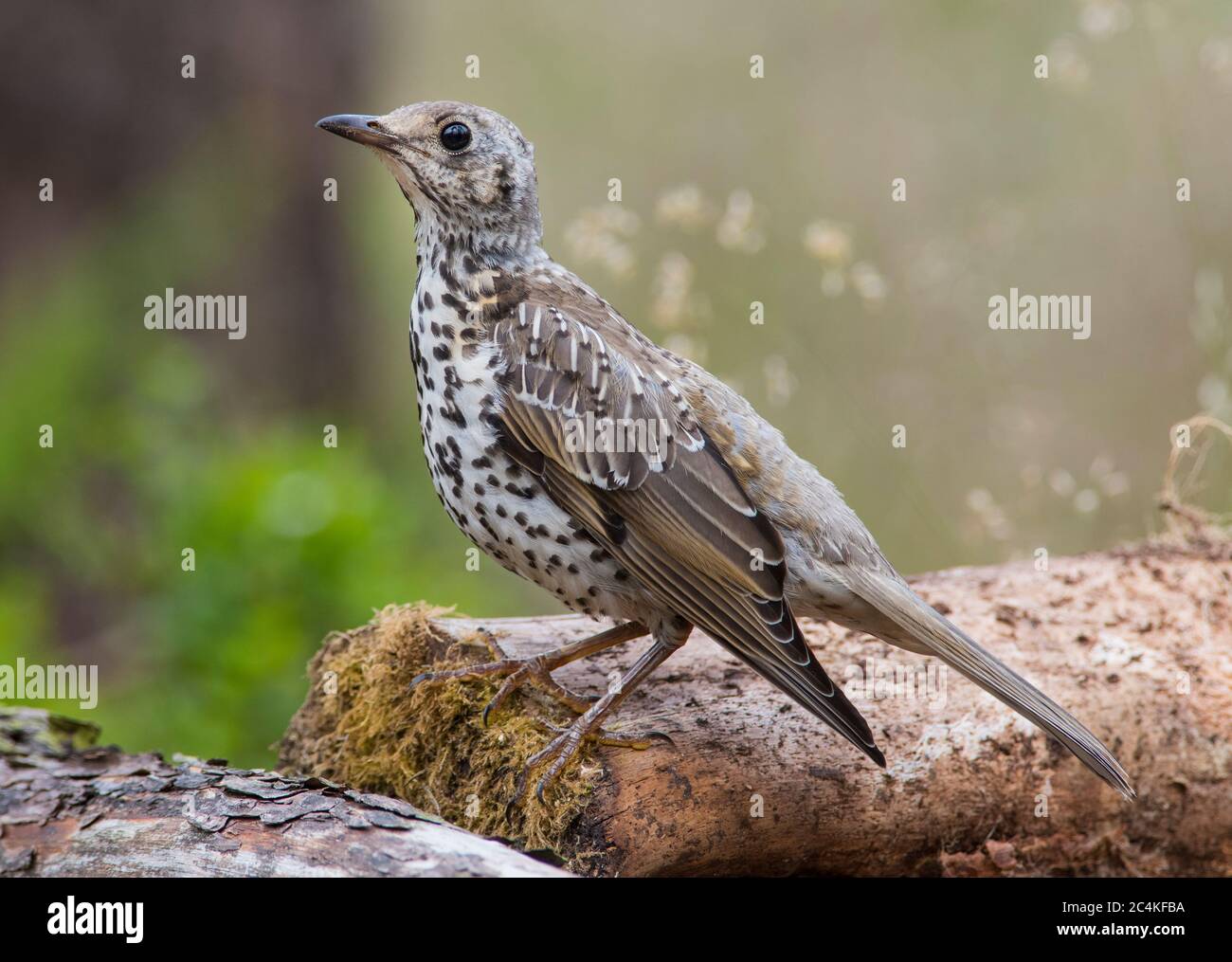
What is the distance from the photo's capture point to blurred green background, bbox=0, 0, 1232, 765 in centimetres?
573

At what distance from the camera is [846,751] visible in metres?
4.10

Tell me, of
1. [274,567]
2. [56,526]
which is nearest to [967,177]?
[274,567]

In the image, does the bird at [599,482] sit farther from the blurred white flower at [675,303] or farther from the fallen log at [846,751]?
the blurred white flower at [675,303]

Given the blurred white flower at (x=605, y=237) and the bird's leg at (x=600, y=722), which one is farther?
the blurred white flower at (x=605, y=237)

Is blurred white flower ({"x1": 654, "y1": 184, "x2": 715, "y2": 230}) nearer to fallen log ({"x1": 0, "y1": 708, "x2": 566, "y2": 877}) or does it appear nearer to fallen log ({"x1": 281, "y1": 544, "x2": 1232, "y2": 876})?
fallen log ({"x1": 281, "y1": 544, "x2": 1232, "y2": 876})

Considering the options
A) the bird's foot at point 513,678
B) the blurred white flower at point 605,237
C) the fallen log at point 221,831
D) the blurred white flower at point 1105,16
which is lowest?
the fallen log at point 221,831

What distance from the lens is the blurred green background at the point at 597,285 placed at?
18.8 ft

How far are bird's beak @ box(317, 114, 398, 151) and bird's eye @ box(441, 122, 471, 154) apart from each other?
168 millimetres

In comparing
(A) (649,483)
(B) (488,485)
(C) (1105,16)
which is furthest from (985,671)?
(C) (1105,16)

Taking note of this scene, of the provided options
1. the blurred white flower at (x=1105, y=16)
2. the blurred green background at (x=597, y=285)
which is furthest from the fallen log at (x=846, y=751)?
the blurred white flower at (x=1105, y=16)

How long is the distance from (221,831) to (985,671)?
2.30 m

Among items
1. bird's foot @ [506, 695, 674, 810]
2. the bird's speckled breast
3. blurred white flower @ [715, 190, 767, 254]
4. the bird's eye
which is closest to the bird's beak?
the bird's eye

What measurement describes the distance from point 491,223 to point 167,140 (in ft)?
15.1

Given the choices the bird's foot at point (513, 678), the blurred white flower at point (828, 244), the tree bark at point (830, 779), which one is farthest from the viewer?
the blurred white flower at point (828, 244)
